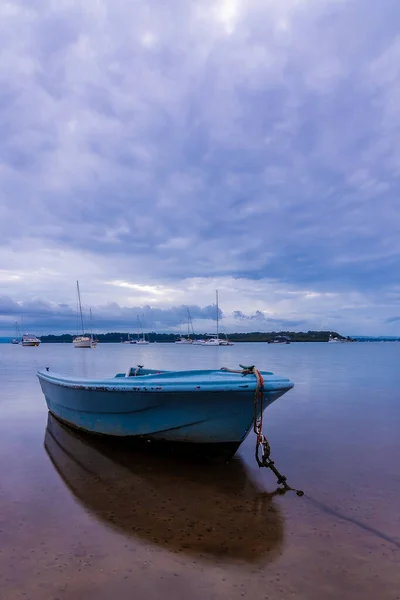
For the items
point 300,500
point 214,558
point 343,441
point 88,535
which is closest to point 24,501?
point 88,535

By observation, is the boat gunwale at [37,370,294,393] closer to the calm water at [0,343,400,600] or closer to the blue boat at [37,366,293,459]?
the blue boat at [37,366,293,459]

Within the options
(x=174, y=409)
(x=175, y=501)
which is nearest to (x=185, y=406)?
(x=174, y=409)

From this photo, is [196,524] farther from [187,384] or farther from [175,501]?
[187,384]

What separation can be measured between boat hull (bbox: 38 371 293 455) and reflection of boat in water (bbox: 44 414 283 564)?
523mm

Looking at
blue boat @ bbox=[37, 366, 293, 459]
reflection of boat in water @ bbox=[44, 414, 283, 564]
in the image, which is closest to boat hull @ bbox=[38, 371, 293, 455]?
blue boat @ bbox=[37, 366, 293, 459]

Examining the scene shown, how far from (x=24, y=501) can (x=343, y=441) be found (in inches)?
301

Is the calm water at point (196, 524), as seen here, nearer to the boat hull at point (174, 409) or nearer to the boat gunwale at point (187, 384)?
the boat hull at point (174, 409)

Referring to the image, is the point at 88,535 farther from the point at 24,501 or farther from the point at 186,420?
the point at 186,420

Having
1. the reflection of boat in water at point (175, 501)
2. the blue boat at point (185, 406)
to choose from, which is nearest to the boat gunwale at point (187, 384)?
the blue boat at point (185, 406)

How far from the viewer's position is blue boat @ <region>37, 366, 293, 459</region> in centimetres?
717

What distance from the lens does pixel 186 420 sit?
7.63m

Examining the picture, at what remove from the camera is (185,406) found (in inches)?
296

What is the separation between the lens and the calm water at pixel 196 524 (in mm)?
4188

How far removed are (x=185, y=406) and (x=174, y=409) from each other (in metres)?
0.28
